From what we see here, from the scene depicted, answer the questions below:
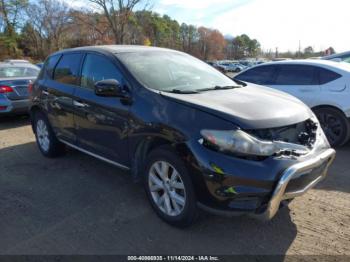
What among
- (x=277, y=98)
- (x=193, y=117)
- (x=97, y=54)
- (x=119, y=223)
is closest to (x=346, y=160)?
(x=277, y=98)

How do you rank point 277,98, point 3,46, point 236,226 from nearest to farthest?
point 236,226 < point 277,98 < point 3,46

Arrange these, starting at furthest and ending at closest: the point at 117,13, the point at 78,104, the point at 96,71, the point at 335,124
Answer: the point at 117,13 → the point at 335,124 → the point at 78,104 → the point at 96,71

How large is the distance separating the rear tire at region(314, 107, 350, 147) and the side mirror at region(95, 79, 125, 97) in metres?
3.85

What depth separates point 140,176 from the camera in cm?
349

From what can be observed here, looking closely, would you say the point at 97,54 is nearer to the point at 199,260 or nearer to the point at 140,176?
the point at 140,176

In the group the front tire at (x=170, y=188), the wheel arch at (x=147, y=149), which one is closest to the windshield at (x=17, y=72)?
the wheel arch at (x=147, y=149)

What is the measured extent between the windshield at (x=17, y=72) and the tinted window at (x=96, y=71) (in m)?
5.04

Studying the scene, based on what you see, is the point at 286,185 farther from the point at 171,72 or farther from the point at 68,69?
the point at 68,69

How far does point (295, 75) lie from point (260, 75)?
742 millimetres

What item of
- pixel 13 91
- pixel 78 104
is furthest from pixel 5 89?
pixel 78 104

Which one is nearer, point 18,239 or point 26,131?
point 18,239

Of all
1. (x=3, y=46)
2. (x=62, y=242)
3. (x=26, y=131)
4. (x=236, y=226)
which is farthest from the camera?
(x=3, y=46)

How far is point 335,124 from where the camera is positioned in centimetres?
547

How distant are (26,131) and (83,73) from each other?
12.5 feet
